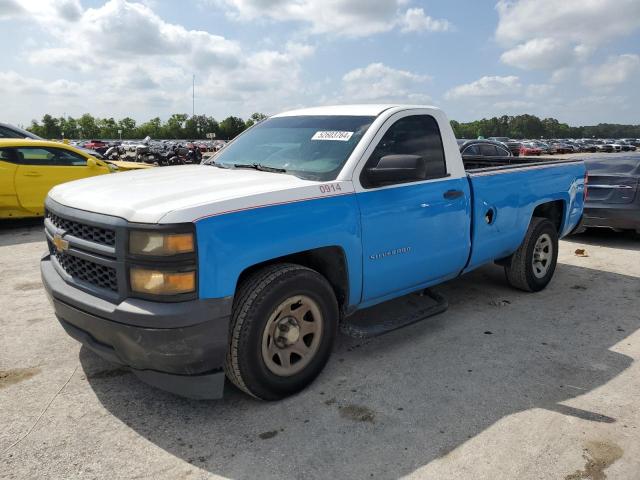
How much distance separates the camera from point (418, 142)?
415 centimetres

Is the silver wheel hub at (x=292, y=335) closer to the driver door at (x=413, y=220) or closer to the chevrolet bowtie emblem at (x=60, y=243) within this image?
the driver door at (x=413, y=220)

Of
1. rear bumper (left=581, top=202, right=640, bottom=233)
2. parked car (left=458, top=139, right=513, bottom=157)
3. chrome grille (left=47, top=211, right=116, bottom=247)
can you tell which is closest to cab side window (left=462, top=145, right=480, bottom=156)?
parked car (left=458, top=139, right=513, bottom=157)

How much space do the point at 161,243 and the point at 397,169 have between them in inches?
63.0

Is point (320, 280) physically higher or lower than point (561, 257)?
higher

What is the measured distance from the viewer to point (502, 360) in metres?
3.94

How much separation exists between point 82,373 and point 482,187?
3.49 m

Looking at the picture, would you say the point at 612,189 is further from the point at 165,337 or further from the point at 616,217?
the point at 165,337

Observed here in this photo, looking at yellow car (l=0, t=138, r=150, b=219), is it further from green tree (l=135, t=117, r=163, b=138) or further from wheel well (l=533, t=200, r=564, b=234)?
green tree (l=135, t=117, r=163, b=138)

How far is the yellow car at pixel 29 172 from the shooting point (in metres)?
8.53

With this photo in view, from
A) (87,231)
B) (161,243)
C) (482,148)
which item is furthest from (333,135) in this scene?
(482,148)

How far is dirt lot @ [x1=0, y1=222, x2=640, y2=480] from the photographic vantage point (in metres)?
2.68

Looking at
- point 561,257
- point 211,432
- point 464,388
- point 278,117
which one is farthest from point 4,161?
point 561,257

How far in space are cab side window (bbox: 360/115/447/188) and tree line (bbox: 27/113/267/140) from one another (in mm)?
129634

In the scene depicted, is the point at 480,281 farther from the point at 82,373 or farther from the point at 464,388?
the point at 82,373
